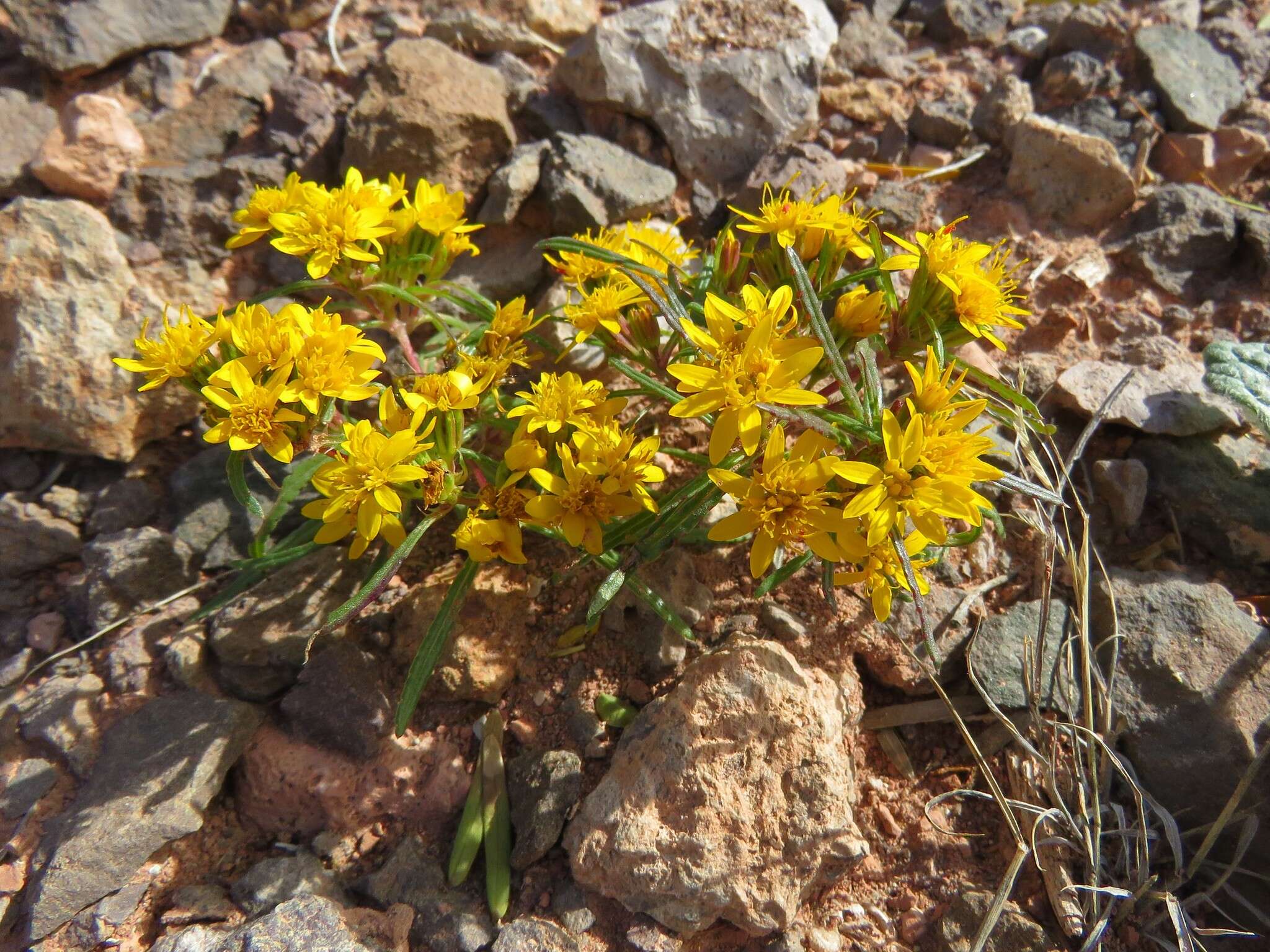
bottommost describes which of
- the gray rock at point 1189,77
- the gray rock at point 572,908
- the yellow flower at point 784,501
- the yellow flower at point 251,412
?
the gray rock at point 572,908

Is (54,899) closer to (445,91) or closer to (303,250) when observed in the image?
(303,250)

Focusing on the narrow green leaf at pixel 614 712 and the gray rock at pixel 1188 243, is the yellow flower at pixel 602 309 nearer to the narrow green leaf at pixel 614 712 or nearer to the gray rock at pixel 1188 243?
the narrow green leaf at pixel 614 712

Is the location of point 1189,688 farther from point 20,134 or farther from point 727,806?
point 20,134

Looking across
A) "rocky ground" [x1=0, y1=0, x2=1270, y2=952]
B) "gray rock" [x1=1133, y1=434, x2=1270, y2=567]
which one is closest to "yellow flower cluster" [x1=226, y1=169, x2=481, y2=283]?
"rocky ground" [x1=0, y1=0, x2=1270, y2=952]

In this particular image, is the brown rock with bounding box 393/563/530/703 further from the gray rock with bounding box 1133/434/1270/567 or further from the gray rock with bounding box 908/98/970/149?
the gray rock with bounding box 908/98/970/149

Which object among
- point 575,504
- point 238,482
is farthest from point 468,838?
point 238,482

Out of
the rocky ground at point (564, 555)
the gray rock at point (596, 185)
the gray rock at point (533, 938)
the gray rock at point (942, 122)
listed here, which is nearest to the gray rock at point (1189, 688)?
the rocky ground at point (564, 555)
